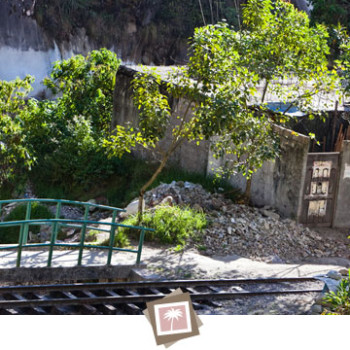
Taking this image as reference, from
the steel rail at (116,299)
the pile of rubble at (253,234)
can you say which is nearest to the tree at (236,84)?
the pile of rubble at (253,234)

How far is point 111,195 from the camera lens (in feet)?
63.4

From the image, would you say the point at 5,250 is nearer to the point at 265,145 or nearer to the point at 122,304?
the point at 122,304

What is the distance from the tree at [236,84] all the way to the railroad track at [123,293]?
2.75m

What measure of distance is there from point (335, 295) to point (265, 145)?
5.20 metres

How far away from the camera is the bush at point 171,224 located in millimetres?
13320

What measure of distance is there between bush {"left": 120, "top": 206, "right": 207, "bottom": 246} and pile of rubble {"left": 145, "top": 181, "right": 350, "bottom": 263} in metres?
0.28

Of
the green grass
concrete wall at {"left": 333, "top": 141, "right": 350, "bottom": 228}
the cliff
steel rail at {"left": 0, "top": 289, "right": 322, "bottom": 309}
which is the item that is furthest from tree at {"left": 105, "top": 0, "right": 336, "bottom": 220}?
the cliff

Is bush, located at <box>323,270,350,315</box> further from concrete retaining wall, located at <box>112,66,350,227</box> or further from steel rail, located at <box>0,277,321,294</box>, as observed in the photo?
concrete retaining wall, located at <box>112,66,350,227</box>

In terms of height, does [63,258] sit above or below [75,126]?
below

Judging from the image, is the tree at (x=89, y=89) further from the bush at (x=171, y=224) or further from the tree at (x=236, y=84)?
the bush at (x=171, y=224)

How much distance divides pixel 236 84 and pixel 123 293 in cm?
433

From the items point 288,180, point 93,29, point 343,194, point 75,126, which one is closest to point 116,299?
point 288,180

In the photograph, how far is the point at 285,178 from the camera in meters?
14.9

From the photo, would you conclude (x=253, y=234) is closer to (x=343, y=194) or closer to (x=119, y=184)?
(x=343, y=194)
